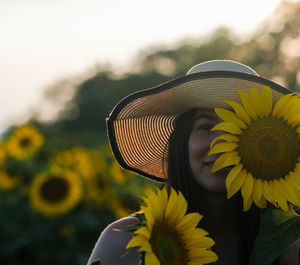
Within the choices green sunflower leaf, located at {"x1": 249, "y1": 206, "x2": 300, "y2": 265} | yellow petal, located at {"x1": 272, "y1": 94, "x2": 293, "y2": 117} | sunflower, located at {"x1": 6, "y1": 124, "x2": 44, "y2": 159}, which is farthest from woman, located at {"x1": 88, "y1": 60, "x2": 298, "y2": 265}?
sunflower, located at {"x1": 6, "y1": 124, "x2": 44, "y2": 159}

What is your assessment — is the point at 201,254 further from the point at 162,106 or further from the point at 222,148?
the point at 162,106

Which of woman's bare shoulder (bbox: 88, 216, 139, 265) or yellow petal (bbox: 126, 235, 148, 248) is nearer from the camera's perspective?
yellow petal (bbox: 126, 235, 148, 248)

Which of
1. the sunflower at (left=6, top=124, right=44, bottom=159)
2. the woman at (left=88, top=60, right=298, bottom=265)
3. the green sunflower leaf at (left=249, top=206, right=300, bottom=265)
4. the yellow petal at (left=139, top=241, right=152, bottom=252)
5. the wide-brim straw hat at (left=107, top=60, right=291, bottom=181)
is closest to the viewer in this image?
the yellow petal at (left=139, top=241, right=152, bottom=252)

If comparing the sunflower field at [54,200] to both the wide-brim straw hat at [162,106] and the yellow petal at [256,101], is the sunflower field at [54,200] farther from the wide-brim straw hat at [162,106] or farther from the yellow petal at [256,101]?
the yellow petal at [256,101]

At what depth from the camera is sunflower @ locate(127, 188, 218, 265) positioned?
0.99m

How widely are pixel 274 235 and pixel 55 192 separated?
10.3 feet

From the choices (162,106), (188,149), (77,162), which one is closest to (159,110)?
(162,106)

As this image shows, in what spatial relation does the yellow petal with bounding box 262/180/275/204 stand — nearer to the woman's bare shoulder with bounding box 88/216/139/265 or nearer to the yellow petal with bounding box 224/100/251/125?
the yellow petal with bounding box 224/100/251/125

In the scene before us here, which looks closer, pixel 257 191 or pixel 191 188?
pixel 257 191

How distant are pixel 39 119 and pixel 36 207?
20612mm

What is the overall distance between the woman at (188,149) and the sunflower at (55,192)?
2.13 metres

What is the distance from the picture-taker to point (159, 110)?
1.79m

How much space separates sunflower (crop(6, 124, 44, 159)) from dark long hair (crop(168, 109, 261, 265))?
3.17 meters

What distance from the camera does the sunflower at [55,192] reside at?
4.03m
